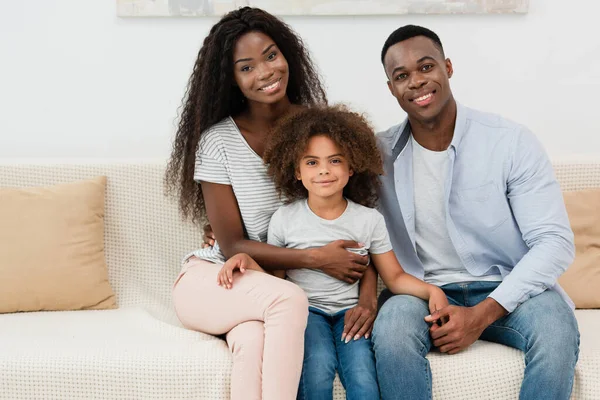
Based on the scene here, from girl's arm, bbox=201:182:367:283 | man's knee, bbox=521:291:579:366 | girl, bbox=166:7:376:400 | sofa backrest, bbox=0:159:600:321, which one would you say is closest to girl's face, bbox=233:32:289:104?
girl, bbox=166:7:376:400

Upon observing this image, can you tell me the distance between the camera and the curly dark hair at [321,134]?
191 centimetres

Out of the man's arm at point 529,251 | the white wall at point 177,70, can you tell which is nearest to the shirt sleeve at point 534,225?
the man's arm at point 529,251

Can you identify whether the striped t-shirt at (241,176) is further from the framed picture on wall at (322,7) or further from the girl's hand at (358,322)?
the framed picture on wall at (322,7)

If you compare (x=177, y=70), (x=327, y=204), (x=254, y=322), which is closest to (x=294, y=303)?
(x=254, y=322)

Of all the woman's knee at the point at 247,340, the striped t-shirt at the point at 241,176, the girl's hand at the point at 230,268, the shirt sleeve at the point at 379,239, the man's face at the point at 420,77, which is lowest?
the woman's knee at the point at 247,340

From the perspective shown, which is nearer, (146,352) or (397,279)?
(146,352)

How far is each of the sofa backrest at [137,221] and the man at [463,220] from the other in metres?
0.69

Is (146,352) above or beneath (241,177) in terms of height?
beneath

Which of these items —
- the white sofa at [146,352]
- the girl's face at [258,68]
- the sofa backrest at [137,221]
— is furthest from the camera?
the sofa backrest at [137,221]

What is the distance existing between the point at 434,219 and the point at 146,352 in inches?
31.7

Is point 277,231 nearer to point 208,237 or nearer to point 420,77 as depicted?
point 208,237

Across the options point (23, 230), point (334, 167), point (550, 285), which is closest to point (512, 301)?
point (550, 285)

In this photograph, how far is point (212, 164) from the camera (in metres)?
2.02

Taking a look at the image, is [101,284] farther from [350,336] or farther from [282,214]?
[350,336]
